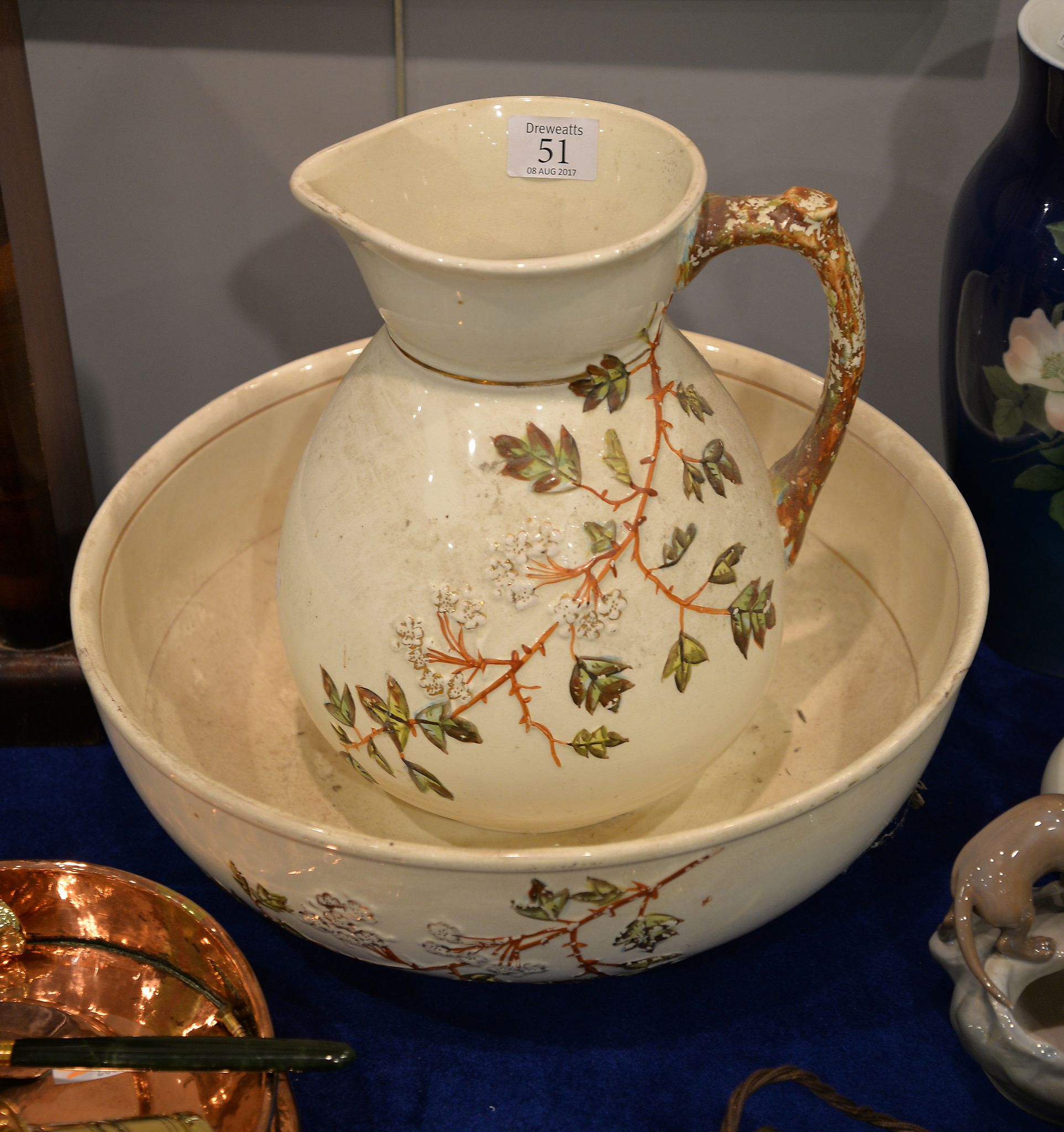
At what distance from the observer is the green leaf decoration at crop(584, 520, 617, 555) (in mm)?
548

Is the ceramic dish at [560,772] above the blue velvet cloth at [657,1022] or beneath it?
above

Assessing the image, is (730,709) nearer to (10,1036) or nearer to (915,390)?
(10,1036)

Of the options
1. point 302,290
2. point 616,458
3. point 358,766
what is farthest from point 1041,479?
point 302,290

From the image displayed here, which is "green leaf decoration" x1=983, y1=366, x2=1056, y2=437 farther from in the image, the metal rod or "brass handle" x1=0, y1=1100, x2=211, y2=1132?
"brass handle" x1=0, y1=1100, x2=211, y2=1132

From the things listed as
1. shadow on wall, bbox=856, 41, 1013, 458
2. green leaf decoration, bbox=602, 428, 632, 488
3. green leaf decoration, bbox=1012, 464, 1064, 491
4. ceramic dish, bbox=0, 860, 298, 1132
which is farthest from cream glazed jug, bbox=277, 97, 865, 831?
shadow on wall, bbox=856, 41, 1013, 458

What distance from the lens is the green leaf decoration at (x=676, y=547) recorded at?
0.56m

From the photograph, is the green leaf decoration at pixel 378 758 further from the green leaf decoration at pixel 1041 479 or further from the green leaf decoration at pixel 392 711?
the green leaf decoration at pixel 1041 479

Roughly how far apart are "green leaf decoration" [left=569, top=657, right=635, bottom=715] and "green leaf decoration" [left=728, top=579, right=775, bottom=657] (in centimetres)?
7

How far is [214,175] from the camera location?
1.00 meters

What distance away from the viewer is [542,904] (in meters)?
0.53

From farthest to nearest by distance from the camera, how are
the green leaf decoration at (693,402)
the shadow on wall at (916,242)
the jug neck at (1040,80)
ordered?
the shadow on wall at (916,242) < the jug neck at (1040,80) < the green leaf decoration at (693,402)

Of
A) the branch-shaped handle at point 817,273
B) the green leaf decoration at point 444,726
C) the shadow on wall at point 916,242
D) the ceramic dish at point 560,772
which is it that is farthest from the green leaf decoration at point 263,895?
the shadow on wall at point 916,242

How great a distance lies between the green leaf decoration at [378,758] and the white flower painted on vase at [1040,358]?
1.60 ft

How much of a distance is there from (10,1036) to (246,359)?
681 mm
